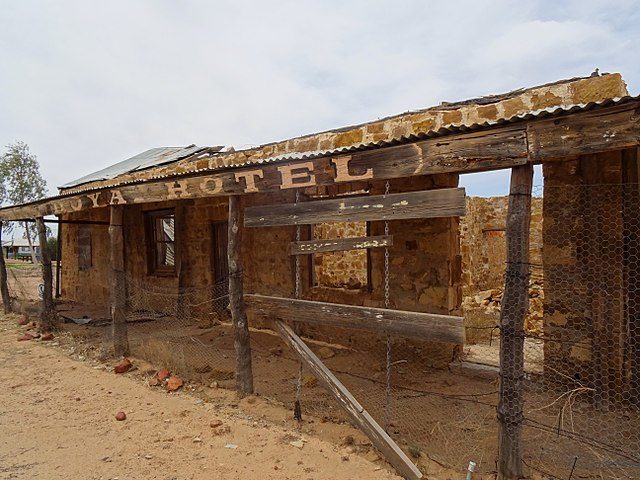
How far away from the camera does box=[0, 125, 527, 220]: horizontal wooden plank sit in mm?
3096

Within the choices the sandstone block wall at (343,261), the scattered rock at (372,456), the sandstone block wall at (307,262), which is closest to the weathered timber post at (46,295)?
the sandstone block wall at (307,262)

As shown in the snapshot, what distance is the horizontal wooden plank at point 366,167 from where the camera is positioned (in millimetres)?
3096

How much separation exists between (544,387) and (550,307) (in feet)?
3.00

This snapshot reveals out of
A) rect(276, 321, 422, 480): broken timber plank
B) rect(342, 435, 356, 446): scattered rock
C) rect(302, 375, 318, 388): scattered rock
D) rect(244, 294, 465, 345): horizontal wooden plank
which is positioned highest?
rect(244, 294, 465, 345): horizontal wooden plank

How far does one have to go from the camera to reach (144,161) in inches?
489

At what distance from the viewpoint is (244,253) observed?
322 inches

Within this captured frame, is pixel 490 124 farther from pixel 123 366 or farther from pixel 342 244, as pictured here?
pixel 123 366

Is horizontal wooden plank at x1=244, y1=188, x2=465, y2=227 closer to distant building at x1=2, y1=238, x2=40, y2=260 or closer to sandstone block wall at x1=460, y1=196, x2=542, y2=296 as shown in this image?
sandstone block wall at x1=460, y1=196, x2=542, y2=296

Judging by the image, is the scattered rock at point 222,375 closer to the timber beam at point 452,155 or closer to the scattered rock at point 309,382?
the scattered rock at point 309,382

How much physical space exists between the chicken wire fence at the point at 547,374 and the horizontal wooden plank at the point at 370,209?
78cm

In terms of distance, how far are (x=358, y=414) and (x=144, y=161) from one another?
11.2m

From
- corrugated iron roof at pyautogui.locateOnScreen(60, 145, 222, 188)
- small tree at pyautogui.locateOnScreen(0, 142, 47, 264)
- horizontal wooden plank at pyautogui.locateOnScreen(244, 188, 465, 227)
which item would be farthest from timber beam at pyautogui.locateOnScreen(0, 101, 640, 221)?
small tree at pyautogui.locateOnScreen(0, 142, 47, 264)

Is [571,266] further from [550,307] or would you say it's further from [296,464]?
[296,464]

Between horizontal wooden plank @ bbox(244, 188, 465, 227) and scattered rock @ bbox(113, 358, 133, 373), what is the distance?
10.1 feet
